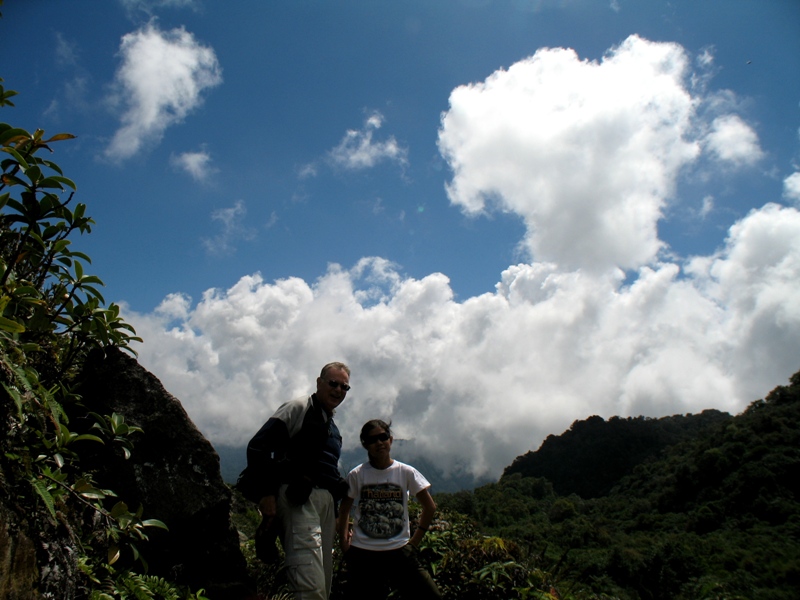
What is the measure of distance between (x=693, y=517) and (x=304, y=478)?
3095 inches

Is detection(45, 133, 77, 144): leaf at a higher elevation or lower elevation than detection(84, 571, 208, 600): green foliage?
higher

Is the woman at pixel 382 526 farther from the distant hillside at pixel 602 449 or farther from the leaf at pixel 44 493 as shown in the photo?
the distant hillside at pixel 602 449

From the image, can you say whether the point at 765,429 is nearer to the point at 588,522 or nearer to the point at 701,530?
the point at 701,530

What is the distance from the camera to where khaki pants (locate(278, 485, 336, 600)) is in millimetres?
2967

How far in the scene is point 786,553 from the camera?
46469 mm

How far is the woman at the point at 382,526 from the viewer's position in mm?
3484

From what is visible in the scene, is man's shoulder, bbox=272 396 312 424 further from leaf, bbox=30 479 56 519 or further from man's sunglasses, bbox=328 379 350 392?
leaf, bbox=30 479 56 519

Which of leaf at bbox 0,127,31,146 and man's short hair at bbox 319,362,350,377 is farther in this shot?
man's short hair at bbox 319,362,350,377

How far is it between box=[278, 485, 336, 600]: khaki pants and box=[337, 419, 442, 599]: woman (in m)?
0.34

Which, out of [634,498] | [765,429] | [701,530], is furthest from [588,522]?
[765,429]

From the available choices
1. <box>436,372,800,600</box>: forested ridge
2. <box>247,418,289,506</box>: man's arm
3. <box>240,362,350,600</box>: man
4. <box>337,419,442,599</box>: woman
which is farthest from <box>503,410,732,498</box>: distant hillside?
<box>247,418,289,506</box>: man's arm

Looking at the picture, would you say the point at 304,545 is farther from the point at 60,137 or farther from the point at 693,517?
the point at 693,517

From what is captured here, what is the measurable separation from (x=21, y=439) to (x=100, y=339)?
123 centimetres

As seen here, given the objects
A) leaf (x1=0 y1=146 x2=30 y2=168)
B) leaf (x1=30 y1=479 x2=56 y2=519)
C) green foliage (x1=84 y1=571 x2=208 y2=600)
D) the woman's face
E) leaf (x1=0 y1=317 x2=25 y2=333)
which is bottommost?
green foliage (x1=84 y1=571 x2=208 y2=600)
